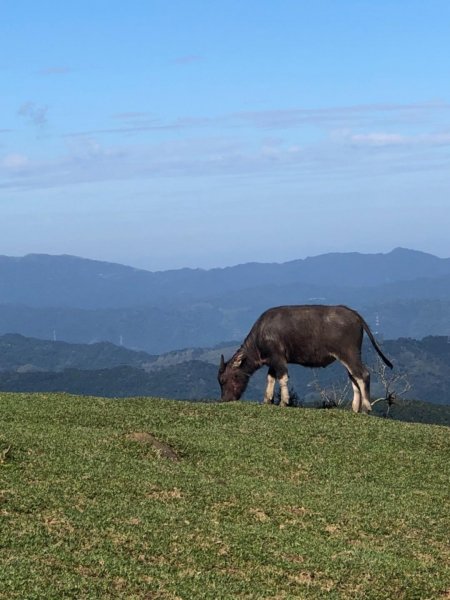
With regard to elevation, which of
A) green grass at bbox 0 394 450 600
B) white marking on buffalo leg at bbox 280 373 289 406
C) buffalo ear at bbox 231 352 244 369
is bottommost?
A: green grass at bbox 0 394 450 600

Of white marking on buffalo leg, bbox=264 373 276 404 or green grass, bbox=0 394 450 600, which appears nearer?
green grass, bbox=0 394 450 600

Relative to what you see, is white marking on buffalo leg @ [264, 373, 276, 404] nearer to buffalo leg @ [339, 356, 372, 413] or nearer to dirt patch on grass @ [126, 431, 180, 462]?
buffalo leg @ [339, 356, 372, 413]

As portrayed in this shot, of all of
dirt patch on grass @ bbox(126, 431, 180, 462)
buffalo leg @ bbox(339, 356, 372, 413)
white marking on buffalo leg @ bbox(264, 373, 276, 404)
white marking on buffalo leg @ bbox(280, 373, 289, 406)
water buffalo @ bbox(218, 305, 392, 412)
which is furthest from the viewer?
white marking on buffalo leg @ bbox(264, 373, 276, 404)

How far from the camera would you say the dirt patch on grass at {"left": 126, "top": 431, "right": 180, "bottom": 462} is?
21766 mm

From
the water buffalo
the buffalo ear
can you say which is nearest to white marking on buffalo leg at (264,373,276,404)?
the water buffalo

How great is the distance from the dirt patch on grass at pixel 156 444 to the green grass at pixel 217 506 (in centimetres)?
19

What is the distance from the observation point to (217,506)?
58.5 feet

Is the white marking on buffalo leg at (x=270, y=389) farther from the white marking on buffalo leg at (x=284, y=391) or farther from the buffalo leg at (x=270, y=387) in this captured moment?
the white marking on buffalo leg at (x=284, y=391)

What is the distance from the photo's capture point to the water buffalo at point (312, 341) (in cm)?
3055

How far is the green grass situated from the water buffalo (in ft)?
11.3

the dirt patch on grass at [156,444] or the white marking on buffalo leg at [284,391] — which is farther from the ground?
the white marking on buffalo leg at [284,391]

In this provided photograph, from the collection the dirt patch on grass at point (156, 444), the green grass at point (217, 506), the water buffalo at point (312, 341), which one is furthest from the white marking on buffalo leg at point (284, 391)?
the dirt patch on grass at point (156, 444)

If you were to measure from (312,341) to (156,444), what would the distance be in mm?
10034

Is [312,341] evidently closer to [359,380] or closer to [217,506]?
[359,380]
